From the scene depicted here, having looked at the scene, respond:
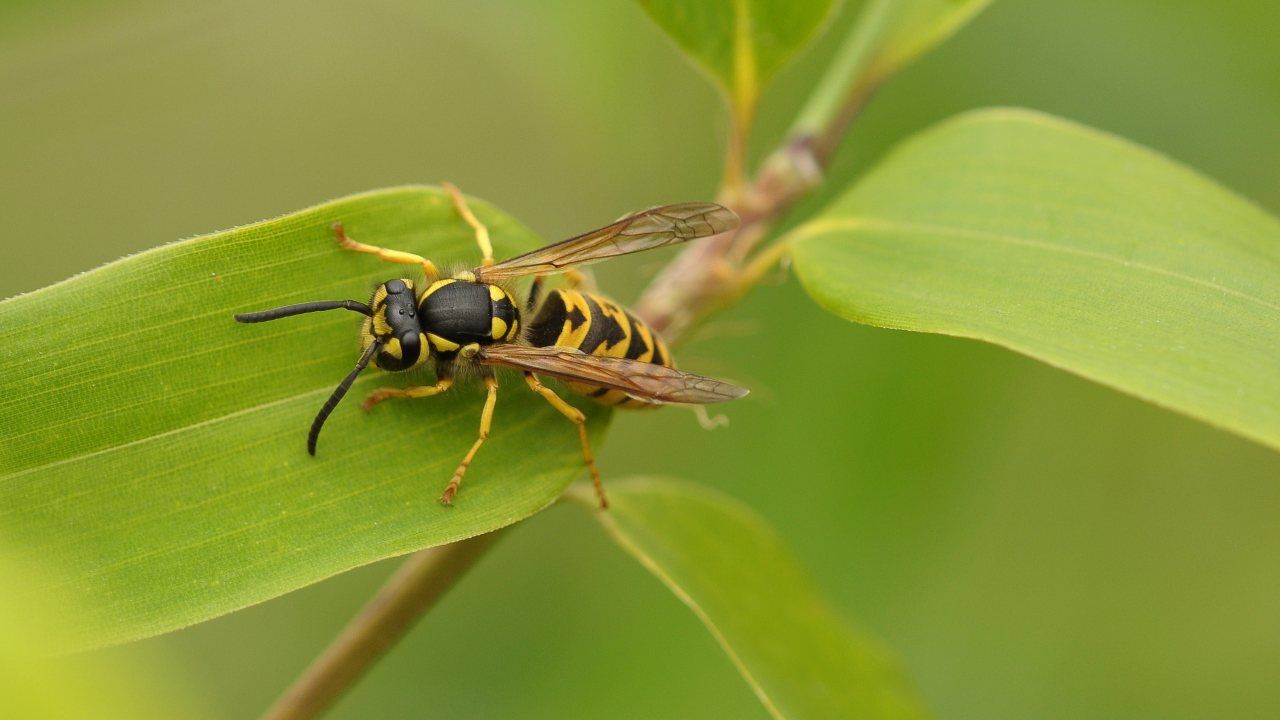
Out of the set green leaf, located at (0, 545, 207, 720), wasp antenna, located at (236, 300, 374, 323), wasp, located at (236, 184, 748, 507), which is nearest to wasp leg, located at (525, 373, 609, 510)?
wasp, located at (236, 184, 748, 507)

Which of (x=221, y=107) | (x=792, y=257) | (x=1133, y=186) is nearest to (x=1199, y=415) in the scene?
(x=1133, y=186)

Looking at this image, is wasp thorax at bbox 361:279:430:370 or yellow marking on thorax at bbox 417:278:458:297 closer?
wasp thorax at bbox 361:279:430:370

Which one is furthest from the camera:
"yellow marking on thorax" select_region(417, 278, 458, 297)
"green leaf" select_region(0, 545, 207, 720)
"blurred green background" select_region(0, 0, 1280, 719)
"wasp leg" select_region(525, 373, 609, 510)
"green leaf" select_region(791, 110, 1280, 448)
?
"blurred green background" select_region(0, 0, 1280, 719)

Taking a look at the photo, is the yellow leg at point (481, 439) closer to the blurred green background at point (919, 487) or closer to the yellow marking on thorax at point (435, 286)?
the yellow marking on thorax at point (435, 286)

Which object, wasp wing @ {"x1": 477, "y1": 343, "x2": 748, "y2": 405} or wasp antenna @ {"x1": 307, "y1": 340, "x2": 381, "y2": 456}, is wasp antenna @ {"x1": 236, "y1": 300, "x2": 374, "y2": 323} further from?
wasp wing @ {"x1": 477, "y1": 343, "x2": 748, "y2": 405}

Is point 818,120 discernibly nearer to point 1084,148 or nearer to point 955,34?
point 1084,148

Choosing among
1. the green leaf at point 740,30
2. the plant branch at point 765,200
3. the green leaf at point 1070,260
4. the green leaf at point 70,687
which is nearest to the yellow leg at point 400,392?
the plant branch at point 765,200

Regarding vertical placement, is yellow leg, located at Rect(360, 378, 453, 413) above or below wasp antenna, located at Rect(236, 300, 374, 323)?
below
